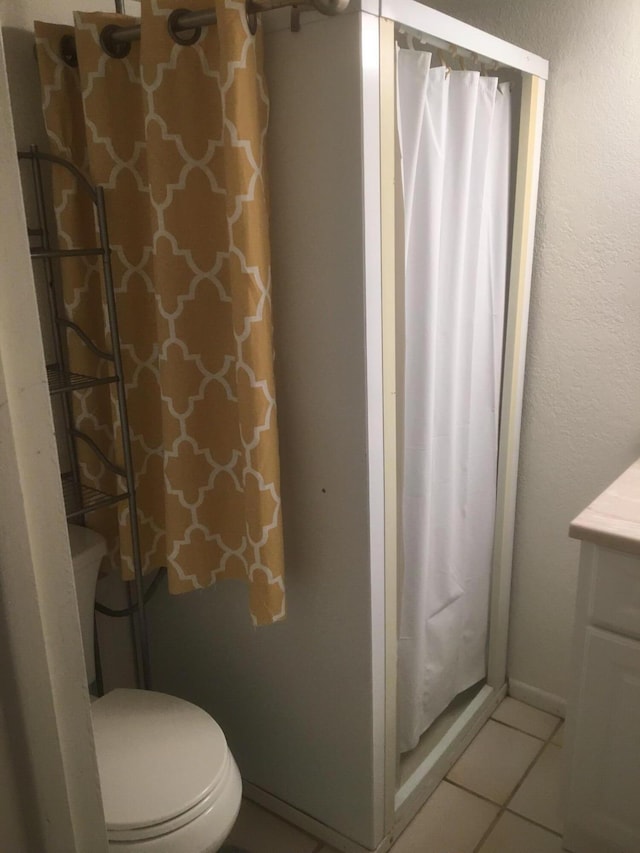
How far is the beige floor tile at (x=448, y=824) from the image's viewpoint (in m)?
1.68

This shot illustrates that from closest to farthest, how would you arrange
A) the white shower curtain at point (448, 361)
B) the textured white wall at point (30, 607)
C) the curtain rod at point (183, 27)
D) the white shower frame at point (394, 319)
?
the textured white wall at point (30, 607)
the curtain rod at point (183, 27)
the white shower frame at point (394, 319)
the white shower curtain at point (448, 361)

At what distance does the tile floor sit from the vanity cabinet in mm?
196

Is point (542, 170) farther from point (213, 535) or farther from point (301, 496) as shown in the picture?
point (213, 535)

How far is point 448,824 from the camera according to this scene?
1.74 metres

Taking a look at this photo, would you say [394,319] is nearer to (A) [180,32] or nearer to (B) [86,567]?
(A) [180,32]

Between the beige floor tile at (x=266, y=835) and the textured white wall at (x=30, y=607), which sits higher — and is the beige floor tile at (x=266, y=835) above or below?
below

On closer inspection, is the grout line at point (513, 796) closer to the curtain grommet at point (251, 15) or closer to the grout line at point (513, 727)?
the grout line at point (513, 727)

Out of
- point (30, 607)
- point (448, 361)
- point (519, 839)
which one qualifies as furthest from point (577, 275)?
point (30, 607)

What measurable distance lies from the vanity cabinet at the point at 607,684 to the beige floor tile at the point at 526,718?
49cm

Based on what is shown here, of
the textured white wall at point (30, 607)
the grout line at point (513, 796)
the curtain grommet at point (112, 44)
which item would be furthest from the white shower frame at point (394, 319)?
the textured white wall at point (30, 607)

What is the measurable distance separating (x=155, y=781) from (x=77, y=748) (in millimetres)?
815

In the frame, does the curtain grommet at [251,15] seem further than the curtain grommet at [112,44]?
No

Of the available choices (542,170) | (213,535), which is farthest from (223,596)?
(542,170)

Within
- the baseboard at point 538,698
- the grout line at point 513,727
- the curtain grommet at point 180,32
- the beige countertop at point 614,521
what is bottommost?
the grout line at point 513,727
